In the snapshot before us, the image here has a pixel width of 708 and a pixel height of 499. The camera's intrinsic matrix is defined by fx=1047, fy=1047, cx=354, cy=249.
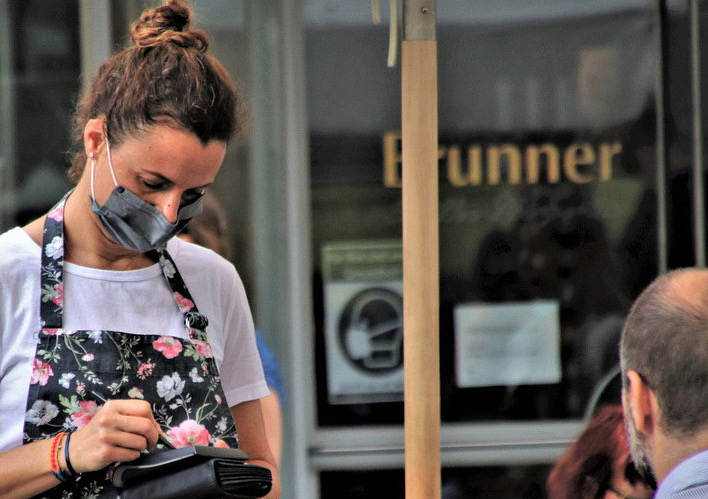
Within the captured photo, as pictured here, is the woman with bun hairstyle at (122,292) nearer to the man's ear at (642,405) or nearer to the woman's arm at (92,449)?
the woman's arm at (92,449)

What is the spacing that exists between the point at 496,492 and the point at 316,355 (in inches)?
37.3

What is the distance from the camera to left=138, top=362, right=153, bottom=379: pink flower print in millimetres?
1648

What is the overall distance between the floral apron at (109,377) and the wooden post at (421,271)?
1.01 feet

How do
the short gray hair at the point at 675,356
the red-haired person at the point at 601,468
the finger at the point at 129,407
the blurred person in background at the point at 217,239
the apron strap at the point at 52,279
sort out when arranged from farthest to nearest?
the blurred person in background at the point at 217,239
the red-haired person at the point at 601,468
the apron strap at the point at 52,279
the finger at the point at 129,407
the short gray hair at the point at 675,356

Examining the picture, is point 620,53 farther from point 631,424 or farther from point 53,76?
point 631,424

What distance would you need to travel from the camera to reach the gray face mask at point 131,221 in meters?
1.66

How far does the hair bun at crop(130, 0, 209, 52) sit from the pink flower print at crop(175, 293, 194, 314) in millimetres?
419

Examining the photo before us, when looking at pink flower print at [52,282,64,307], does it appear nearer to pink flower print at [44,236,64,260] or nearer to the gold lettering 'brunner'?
pink flower print at [44,236,64,260]

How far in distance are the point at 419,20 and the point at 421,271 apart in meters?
0.41

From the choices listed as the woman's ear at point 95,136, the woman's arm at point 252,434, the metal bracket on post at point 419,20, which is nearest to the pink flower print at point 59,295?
the woman's ear at point 95,136

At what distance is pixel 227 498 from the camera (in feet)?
5.17

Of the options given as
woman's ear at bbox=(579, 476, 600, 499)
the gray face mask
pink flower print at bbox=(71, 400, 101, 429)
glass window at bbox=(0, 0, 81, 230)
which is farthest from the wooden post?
glass window at bbox=(0, 0, 81, 230)

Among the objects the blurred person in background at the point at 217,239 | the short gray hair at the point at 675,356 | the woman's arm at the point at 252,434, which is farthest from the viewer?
the blurred person in background at the point at 217,239

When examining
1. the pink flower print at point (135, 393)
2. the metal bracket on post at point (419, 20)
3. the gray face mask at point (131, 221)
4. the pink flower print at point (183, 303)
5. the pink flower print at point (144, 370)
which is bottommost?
the pink flower print at point (135, 393)
